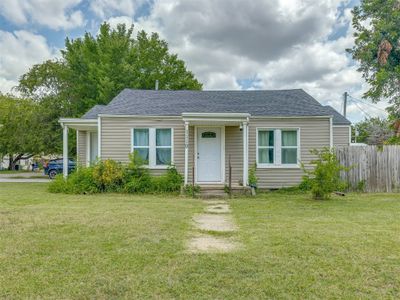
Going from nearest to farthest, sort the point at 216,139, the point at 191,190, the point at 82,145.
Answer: the point at 191,190, the point at 216,139, the point at 82,145

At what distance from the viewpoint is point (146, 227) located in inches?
235

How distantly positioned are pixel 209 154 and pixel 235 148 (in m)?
1.04

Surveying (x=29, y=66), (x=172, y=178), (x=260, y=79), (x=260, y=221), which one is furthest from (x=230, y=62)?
(x=29, y=66)

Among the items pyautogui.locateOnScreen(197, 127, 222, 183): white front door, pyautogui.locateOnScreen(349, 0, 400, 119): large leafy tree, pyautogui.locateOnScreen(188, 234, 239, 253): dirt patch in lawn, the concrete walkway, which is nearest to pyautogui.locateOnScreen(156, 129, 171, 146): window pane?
pyautogui.locateOnScreen(197, 127, 222, 183): white front door

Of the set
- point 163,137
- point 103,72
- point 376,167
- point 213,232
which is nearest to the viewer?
point 213,232

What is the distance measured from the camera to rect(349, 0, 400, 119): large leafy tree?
55.6ft

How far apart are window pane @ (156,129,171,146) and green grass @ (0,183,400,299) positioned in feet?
18.2

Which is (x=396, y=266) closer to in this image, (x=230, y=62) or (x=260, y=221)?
(x=260, y=221)

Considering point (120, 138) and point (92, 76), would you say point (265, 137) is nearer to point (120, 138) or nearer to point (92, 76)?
point (120, 138)

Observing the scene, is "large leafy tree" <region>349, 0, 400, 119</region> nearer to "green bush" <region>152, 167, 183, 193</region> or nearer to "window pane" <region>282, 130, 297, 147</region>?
"window pane" <region>282, 130, 297, 147</region>

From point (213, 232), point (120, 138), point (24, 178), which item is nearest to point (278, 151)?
point (120, 138)

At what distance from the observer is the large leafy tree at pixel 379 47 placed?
17.0 metres

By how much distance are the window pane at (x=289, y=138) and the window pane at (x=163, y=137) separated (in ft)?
14.7

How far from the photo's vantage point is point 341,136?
50.6ft
